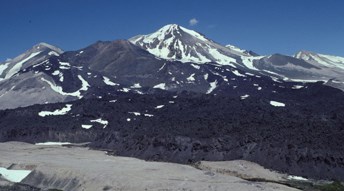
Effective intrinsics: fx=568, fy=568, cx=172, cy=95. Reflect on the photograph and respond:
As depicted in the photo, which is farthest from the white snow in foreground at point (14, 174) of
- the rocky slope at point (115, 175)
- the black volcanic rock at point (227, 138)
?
the black volcanic rock at point (227, 138)

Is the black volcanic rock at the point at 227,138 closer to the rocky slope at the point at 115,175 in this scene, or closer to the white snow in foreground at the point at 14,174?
the rocky slope at the point at 115,175

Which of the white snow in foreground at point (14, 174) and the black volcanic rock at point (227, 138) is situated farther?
the black volcanic rock at point (227, 138)

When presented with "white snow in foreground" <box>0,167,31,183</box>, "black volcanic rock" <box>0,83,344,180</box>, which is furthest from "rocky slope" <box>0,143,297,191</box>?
"black volcanic rock" <box>0,83,344,180</box>

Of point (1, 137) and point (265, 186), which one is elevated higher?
point (1, 137)

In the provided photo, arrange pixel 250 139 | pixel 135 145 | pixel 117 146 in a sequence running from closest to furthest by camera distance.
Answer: pixel 250 139
pixel 135 145
pixel 117 146

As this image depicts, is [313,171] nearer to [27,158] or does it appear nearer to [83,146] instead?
[27,158]

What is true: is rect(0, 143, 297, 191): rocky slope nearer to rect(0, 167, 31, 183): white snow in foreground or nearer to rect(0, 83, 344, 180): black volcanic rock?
rect(0, 167, 31, 183): white snow in foreground

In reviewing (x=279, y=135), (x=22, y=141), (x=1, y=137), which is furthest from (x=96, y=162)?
(x=1, y=137)

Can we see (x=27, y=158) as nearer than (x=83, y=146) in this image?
Yes
